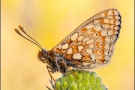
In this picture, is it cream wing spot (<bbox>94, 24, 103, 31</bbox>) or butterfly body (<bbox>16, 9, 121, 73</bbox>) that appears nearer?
butterfly body (<bbox>16, 9, 121, 73</bbox>)

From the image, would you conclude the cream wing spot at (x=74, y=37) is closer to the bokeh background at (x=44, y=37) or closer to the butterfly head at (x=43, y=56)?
the butterfly head at (x=43, y=56)

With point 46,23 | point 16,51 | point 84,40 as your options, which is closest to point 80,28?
point 84,40

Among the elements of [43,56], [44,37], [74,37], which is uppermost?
[44,37]

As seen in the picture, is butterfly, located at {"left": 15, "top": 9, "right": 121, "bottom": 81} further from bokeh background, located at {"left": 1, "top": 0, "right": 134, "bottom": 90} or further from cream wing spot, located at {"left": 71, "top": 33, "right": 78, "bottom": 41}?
bokeh background, located at {"left": 1, "top": 0, "right": 134, "bottom": 90}

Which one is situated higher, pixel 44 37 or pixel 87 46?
pixel 44 37

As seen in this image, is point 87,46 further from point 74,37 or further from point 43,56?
point 43,56

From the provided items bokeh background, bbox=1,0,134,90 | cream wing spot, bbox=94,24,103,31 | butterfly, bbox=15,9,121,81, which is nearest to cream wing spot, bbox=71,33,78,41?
butterfly, bbox=15,9,121,81

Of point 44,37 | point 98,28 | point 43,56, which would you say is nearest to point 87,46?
point 98,28
